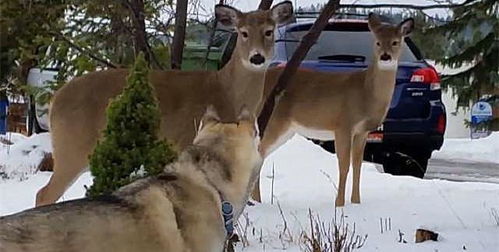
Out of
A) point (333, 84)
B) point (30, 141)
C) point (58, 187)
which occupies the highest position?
point (333, 84)

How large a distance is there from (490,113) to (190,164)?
15429 mm

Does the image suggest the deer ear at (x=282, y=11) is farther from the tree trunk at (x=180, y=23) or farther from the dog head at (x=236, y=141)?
the dog head at (x=236, y=141)

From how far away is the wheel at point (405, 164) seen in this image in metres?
13.1

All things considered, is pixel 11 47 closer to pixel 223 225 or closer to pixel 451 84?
pixel 451 84

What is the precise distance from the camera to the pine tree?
10250mm

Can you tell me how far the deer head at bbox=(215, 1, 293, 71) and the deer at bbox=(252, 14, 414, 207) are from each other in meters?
1.26

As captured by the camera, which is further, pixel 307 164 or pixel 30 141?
pixel 30 141

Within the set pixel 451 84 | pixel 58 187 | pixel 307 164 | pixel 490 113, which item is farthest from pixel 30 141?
pixel 490 113

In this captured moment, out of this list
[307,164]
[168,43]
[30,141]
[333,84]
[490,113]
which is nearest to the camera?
[333,84]

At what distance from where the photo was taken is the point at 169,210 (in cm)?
443

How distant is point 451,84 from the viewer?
45.4 ft

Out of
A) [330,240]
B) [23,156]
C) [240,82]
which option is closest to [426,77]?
[240,82]

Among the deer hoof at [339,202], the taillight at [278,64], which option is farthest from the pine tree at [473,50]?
the deer hoof at [339,202]

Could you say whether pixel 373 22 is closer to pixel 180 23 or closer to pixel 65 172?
pixel 180 23
